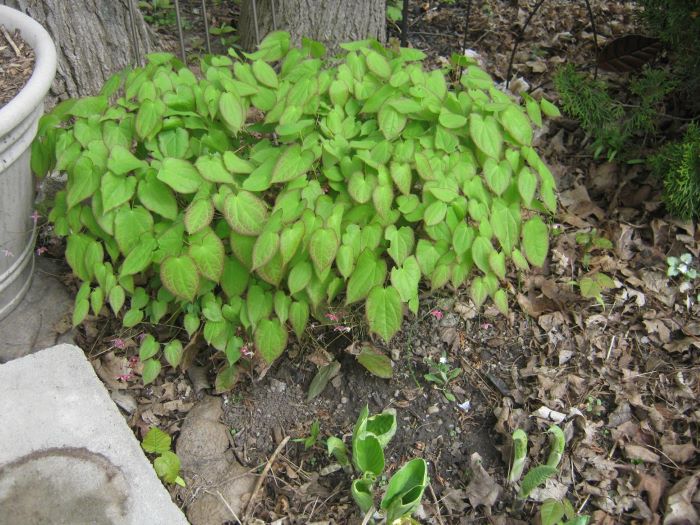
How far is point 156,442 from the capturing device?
7.45ft

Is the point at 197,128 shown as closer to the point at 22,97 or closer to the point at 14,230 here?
the point at 22,97

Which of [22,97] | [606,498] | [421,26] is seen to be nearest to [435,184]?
[606,498]

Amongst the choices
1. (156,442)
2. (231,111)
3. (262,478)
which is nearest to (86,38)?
(231,111)

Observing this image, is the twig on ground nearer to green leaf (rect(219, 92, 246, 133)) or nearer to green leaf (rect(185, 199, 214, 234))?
green leaf (rect(185, 199, 214, 234))

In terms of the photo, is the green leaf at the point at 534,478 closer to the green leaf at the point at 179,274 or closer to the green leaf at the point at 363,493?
the green leaf at the point at 363,493

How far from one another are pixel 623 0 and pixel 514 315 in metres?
2.11

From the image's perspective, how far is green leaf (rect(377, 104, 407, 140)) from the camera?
215 centimetres

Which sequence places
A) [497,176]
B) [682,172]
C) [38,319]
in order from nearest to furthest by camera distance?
[497,176] < [38,319] < [682,172]

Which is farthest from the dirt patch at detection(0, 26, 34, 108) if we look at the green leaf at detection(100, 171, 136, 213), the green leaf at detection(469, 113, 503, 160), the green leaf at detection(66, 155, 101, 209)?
the green leaf at detection(469, 113, 503, 160)

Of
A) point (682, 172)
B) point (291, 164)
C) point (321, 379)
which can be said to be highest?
point (291, 164)

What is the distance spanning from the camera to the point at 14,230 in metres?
2.40

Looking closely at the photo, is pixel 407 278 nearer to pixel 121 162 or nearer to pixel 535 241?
pixel 535 241

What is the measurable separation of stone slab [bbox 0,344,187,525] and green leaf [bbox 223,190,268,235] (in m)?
0.60

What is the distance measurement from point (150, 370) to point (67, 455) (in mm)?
445
